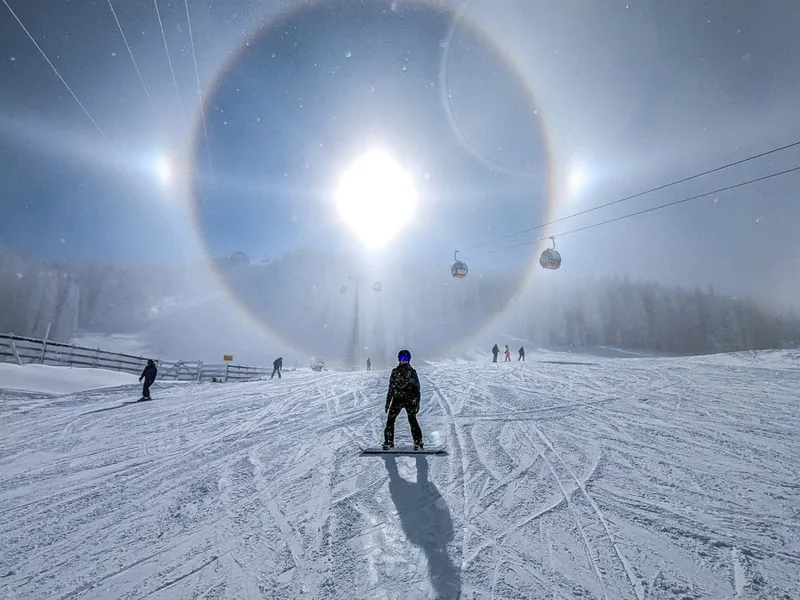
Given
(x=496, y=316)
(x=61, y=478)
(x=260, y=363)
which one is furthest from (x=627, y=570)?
(x=496, y=316)

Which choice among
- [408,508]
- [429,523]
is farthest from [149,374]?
[429,523]

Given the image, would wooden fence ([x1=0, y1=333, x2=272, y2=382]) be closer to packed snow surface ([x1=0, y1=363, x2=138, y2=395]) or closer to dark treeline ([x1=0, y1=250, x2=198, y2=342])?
packed snow surface ([x1=0, y1=363, x2=138, y2=395])

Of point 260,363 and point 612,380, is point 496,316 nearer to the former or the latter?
point 260,363

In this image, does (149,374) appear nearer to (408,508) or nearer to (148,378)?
(148,378)

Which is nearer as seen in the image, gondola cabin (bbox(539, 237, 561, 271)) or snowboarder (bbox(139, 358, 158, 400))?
snowboarder (bbox(139, 358, 158, 400))

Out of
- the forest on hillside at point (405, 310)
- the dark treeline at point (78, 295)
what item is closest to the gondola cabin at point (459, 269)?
the forest on hillside at point (405, 310)

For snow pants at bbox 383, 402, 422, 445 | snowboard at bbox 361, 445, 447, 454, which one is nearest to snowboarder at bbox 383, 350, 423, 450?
snow pants at bbox 383, 402, 422, 445

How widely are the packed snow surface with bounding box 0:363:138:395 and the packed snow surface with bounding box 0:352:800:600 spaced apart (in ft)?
17.9

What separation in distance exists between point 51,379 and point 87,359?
18.7ft

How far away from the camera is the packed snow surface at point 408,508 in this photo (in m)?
3.07

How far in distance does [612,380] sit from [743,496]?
11836 millimetres

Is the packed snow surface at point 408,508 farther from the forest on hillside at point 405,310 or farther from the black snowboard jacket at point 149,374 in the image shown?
→ the forest on hillside at point 405,310

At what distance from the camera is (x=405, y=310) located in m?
118

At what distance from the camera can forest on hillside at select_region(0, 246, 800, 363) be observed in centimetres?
8638
